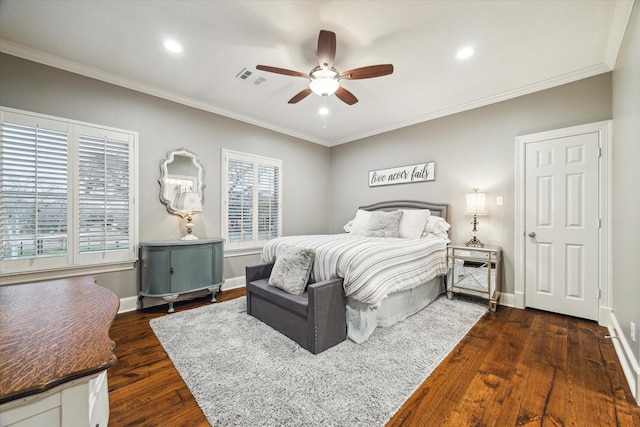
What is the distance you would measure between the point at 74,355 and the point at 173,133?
3494mm

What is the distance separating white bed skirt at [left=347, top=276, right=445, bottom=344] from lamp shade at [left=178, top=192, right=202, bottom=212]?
245 cm

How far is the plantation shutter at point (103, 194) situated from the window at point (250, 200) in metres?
1.27

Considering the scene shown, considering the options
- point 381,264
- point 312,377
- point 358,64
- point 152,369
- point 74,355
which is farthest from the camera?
point 358,64

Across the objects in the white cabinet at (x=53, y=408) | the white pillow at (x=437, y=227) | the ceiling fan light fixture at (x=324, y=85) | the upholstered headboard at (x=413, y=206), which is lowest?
the white cabinet at (x=53, y=408)

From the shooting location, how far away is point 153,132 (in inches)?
134

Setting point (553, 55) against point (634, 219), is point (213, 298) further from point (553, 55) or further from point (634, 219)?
point (553, 55)

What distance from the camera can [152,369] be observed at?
200cm

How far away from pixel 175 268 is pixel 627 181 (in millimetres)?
4585

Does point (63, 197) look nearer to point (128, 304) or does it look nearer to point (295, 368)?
point (128, 304)

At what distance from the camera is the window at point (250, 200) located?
4.09 metres

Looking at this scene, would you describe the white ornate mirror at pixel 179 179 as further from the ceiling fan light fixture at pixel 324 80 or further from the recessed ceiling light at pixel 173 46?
the ceiling fan light fixture at pixel 324 80

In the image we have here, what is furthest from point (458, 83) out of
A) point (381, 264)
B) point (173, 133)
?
point (173, 133)

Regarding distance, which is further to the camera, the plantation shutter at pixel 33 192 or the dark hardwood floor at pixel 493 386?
the plantation shutter at pixel 33 192

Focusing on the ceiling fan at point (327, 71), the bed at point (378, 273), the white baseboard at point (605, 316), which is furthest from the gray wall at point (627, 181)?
the ceiling fan at point (327, 71)
